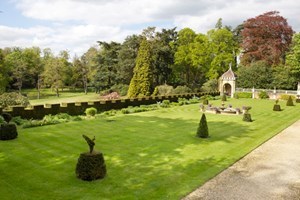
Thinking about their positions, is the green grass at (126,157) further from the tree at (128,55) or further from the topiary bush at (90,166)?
the tree at (128,55)

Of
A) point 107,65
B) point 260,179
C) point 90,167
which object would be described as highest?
point 107,65

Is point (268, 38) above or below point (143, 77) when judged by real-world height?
above

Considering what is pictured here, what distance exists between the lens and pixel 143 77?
43.3m

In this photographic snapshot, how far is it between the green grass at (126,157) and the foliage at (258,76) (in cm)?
3278

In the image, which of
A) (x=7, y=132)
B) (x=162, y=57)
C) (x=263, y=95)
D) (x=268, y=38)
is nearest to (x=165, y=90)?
(x=162, y=57)

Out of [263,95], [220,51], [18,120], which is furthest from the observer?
[220,51]

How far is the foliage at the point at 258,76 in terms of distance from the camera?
5250 cm

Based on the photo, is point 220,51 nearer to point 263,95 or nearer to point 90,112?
point 263,95

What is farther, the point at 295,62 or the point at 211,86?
the point at 211,86

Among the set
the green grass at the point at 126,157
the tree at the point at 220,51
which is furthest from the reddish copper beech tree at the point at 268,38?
the green grass at the point at 126,157

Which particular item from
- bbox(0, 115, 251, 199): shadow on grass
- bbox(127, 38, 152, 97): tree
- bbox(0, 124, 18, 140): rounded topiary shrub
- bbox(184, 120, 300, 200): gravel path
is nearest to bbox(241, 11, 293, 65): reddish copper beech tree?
bbox(127, 38, 152, 97): tree

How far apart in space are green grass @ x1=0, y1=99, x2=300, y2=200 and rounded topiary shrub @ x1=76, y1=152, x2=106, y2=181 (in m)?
0.29

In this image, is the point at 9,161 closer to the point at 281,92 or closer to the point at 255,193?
the point at 255,193

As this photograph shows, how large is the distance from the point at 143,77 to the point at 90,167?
112 feet
